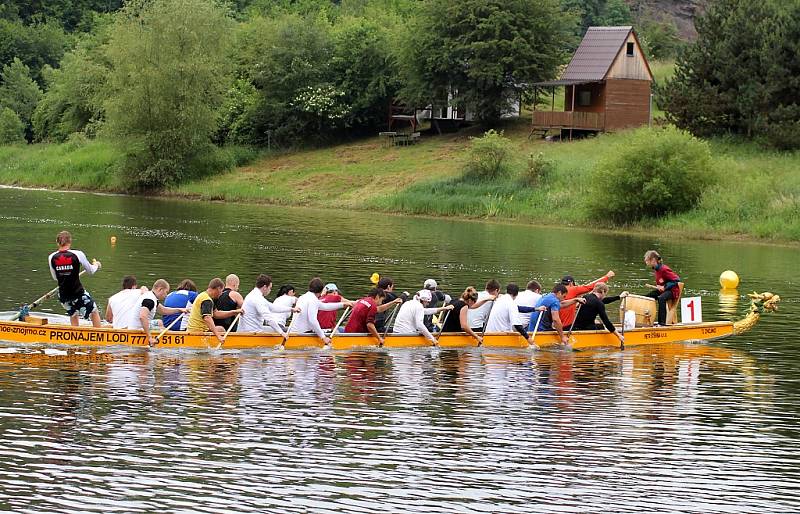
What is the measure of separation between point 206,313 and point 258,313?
1.19 metres

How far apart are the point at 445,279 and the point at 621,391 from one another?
53.5ft

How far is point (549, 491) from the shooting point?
15.9 metres

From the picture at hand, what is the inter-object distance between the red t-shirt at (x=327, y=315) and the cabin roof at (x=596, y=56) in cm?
5419

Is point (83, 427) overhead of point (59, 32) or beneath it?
beneath

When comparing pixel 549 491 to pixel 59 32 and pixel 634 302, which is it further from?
pixel 59 32

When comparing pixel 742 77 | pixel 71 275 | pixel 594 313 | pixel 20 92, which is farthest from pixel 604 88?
pixel 71 275

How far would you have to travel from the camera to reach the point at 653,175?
188 ft

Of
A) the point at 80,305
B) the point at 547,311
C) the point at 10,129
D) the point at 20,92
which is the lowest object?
the point at 547,311

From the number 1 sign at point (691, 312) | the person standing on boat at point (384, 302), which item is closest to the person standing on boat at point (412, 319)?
the person standing on boat at point (384, 302)

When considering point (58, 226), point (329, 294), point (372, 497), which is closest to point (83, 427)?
point (372, 497)

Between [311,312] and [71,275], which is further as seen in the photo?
[311,312]

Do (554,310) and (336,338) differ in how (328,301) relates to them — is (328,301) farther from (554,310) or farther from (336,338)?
(554,310)

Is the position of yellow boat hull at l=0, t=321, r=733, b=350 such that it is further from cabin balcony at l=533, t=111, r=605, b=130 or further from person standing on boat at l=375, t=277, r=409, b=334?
cabin balcony at l=533, t=111, r=605, b=130

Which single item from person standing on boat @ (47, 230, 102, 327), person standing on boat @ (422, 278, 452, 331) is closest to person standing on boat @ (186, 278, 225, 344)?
person standing on boat @ (47, 230, 102, 327)
